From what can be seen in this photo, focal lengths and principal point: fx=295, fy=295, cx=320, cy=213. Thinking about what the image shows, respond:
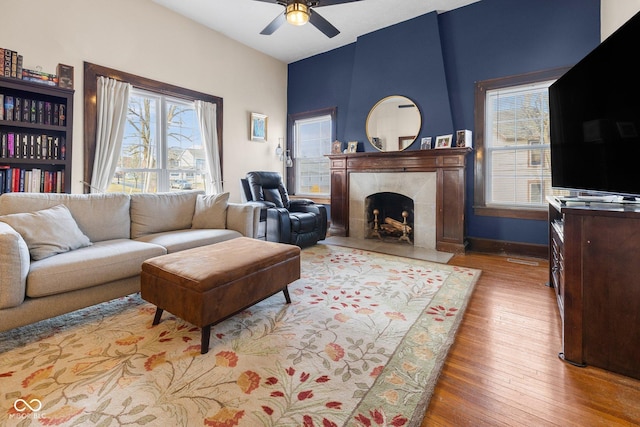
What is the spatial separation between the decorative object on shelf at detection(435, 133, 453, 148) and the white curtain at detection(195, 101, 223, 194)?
330cm

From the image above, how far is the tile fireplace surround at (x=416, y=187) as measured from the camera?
394 cm

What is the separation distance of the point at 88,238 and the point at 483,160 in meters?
4.52

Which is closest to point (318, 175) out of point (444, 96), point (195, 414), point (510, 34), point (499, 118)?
point (444, 96)

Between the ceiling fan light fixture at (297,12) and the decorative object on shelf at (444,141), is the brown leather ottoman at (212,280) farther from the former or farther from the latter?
the decorative object on shelf at (444,141)

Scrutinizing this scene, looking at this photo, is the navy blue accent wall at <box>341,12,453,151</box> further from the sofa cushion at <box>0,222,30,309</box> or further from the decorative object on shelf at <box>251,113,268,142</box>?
the sofa cushion at <box>0,222,30,309</box>

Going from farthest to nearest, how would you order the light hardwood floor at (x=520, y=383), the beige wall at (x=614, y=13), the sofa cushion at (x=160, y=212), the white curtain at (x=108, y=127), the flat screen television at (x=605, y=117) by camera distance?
the white curtain at (x=108, y=127) < the sofa cushion at (x=160, y=212) < the beige wall at (x=614, y=13) < the flat screen television at (x=605, y=117) < the light hardwood floor at (x=520, y=383)

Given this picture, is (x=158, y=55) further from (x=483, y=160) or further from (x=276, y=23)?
(x=483, y=160)

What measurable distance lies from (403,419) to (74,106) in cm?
416

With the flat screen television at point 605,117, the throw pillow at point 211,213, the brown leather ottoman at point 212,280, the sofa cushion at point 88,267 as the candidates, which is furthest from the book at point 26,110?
the flat screen television at point 605,117

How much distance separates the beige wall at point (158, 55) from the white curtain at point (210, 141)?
22 cm

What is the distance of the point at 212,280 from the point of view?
1648 mm

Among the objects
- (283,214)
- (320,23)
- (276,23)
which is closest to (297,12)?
(320,23)

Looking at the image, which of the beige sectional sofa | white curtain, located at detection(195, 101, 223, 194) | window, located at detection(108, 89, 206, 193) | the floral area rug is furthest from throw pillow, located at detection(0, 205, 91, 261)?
white curtain, located at detection(195, 101, 223, 194)

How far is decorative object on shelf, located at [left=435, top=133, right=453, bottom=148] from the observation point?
403cm
